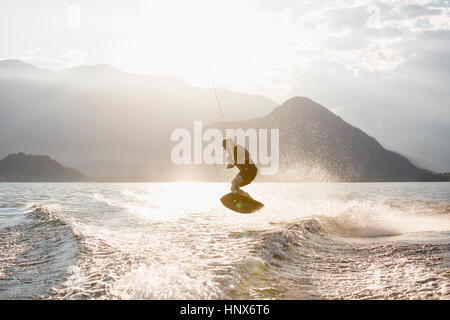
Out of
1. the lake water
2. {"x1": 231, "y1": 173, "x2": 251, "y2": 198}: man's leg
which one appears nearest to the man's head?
{"x1": 231, "y1": 173, "x2": 251, "y2": 198}: man's leg

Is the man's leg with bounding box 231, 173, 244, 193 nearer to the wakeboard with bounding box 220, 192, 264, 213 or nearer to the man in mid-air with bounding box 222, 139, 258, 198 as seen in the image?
the man in mid-air with bounding box 222, 139, 258, 198

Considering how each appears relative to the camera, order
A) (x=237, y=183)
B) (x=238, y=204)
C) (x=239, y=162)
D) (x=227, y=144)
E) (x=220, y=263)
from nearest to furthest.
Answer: (x=220, y=263)
(x=227, y=144)
(x=239, y=162)
(x=237, y=183)
(x=238, y=204)

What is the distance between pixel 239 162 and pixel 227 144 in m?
1.11

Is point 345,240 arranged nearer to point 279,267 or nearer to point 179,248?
point 279,267

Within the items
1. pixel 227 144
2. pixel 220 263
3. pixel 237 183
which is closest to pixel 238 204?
pixel 237 183

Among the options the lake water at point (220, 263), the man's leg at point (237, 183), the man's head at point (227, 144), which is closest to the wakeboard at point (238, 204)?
the man's leg at point (237, 183)

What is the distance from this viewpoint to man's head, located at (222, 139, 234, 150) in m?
15.0

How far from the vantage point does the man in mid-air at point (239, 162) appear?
15.2 meters

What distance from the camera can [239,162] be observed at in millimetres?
15625

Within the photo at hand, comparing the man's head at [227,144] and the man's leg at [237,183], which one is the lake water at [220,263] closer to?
the man's leg at [237,183]

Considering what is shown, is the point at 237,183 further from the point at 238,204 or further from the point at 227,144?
the point at 227,144

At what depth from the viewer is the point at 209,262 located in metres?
9.08
